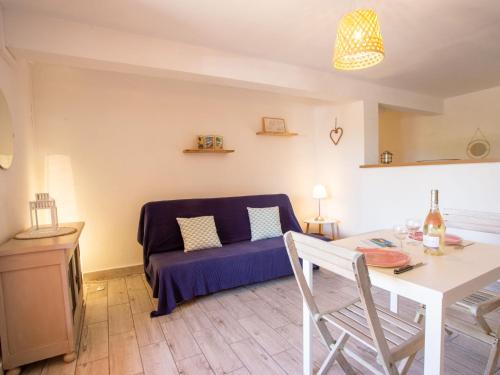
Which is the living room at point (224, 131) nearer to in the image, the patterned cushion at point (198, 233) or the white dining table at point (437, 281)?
the white dining table at point (437, 281)

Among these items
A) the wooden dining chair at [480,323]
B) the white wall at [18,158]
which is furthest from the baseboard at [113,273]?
the wooden dining chair at [480,323]

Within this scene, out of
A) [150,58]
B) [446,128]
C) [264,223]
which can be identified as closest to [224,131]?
[264,223]

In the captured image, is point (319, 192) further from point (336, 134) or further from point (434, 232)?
point (434, 232)

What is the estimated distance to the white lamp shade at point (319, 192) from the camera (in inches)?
159

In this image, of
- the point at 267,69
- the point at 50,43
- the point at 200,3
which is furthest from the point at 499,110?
the point at 50,43

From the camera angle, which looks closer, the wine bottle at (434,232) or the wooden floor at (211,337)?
the wine bottle at (434,232)

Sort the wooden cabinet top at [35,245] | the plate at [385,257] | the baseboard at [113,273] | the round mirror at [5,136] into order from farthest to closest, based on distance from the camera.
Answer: the baseboard at [113,273] → the round mirror at [5,136] → the wooden cabinet top at [35,245] → the plate at [385,257]

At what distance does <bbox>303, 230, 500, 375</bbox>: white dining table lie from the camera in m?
0.97

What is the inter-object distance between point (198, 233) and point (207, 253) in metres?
0.27

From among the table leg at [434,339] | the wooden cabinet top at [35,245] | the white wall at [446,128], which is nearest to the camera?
the table leg at [434,339]

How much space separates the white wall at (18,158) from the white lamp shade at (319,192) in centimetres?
329

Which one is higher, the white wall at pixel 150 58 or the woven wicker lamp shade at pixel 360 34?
the white wall at pixel 150 58

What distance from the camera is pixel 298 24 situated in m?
2.19

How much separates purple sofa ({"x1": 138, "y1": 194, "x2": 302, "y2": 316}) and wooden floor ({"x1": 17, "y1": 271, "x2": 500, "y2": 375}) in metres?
0.14
